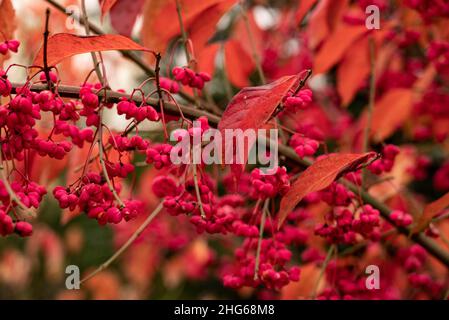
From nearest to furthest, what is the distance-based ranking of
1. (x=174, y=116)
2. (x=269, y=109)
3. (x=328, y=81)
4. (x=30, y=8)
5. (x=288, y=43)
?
(x=269, y=109), (x=174, y=116), (x=30, y=8), (x=288, y=43), (x=328, y=81)

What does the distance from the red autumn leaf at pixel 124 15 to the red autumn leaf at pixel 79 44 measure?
17.6 inches

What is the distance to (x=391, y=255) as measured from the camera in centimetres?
239

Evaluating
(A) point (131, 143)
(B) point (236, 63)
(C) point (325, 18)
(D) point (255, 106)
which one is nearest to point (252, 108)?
(D) point (255, 106)

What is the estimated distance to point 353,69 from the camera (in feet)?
6.67

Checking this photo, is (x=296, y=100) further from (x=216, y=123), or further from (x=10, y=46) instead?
(x=10, y=46)

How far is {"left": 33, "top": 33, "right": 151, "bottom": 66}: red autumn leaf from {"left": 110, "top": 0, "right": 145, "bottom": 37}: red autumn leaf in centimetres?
45

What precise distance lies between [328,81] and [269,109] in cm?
256

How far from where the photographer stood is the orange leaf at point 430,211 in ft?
4.12

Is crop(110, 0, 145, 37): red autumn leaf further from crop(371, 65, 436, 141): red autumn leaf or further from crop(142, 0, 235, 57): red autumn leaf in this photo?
crop(371, 65, 436, 141): red autumn leaf

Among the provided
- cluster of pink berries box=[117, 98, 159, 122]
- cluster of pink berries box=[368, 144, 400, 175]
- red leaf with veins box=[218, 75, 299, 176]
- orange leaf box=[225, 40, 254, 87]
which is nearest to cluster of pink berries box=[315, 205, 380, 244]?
cluster of pink berries box=[368, 144, 400, 175]

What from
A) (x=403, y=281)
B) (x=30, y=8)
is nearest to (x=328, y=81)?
(x=403, y=281)

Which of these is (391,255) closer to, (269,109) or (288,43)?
(288,43)

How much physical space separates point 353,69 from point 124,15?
2.79 ft

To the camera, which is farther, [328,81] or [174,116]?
[328,81]
